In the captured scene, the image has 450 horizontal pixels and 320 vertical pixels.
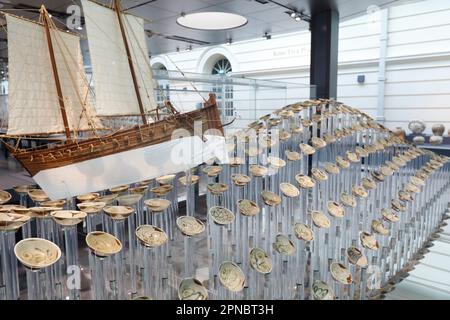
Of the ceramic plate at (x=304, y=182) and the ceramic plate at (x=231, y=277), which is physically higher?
the ceramic plate at (x=304, y=182)

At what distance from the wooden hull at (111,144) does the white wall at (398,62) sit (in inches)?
166

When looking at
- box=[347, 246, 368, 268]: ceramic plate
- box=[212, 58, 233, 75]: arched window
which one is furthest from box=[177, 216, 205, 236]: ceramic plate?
box=[212, 58, 233, 75]: arched window

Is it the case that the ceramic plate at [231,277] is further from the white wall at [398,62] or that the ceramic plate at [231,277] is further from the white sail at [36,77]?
the white wall at [398,62]

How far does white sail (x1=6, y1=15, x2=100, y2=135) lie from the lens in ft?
11.9

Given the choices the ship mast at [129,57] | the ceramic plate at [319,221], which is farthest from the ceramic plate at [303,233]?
the ship mast at [129,57]

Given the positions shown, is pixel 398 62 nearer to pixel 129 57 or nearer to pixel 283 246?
pixel 129 57

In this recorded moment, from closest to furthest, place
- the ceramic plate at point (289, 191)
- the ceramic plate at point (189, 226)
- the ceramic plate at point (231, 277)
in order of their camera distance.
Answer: the ceramic plate at point (231, 277), the ceramic plate at point (189, 226), the ceramic plate at point (289, 191)

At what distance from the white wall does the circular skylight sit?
2190 millimetres

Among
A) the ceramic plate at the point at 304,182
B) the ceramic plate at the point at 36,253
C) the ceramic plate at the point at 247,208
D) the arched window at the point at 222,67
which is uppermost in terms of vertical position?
the arched window at the point at 222,67

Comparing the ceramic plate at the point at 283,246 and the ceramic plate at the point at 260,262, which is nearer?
the ceramic plate at the point at 260,262

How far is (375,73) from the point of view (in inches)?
403

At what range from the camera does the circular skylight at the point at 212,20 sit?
22.0 feet

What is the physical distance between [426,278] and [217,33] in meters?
7.08

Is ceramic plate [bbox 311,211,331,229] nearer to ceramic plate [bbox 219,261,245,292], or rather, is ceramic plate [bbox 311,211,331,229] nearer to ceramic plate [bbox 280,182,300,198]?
ceramic plate [bbox 280,182,300,198]
